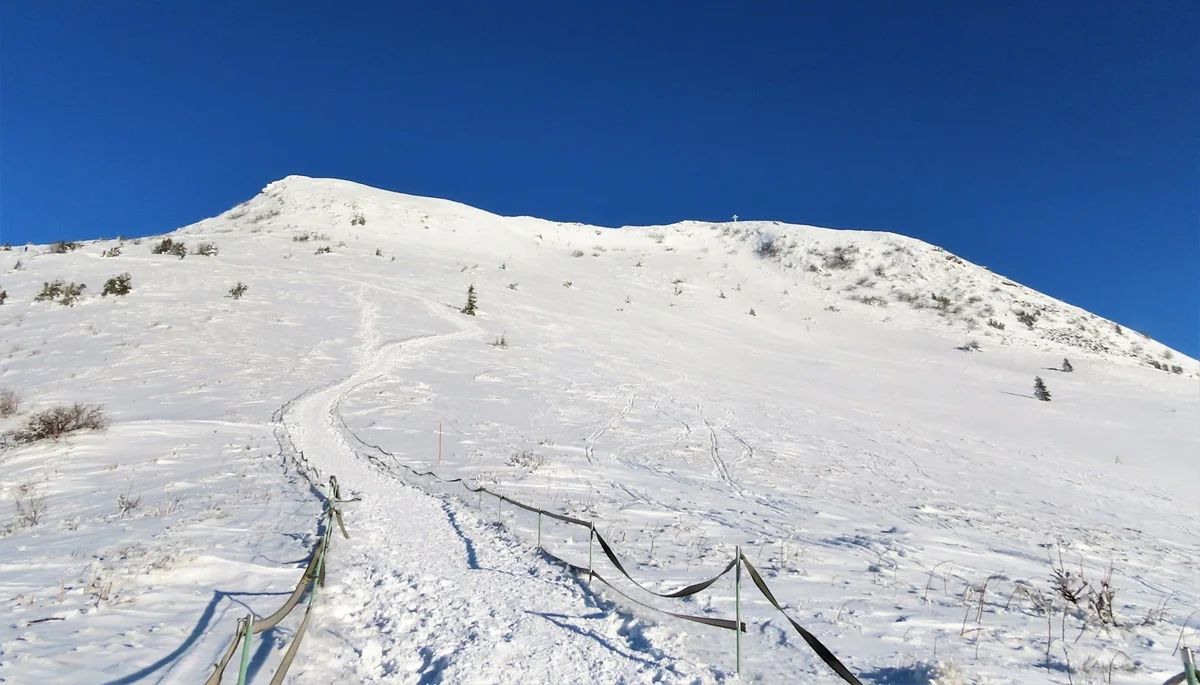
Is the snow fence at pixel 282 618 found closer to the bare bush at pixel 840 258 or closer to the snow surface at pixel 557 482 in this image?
the snow surface at pixel 557 482

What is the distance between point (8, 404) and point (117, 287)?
57.1 ft

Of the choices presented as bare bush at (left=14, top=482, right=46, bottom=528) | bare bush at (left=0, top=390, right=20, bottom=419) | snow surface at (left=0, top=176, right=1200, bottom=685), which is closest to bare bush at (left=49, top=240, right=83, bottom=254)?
snow surface at (left=0, top=176, right=1200, bottom=685)

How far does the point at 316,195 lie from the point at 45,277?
42559mm

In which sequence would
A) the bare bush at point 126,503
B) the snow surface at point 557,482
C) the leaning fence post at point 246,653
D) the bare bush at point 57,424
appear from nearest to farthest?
the leaning fence post at point 246,653 < the snow surface at point 557,482 < the bare bush at point 126,503 < the bare bush at point 57,424

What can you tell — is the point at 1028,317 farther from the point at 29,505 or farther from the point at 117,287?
the point at 117,287

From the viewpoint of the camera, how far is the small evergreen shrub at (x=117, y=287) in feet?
98.7

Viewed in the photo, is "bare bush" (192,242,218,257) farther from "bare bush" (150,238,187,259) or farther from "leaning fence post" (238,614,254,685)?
Answer: "leaning fence post" (238,614,254,685)

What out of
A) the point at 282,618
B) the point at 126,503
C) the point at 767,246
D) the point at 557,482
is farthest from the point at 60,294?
the point at 767,246

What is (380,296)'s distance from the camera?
125ft

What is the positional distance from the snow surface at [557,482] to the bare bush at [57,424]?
690 mm

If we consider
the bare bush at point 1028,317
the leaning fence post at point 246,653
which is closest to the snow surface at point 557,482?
the leaning fence post at point 246,653

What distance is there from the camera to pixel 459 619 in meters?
6.09

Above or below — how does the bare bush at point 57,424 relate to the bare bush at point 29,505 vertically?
above

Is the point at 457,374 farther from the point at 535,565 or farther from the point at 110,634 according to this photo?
the point at 110,634
